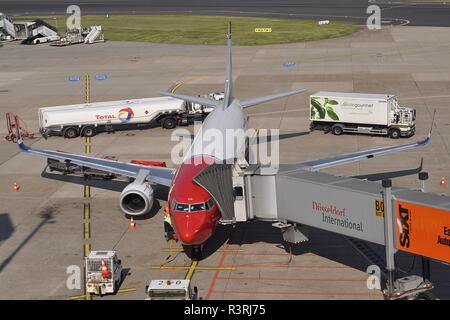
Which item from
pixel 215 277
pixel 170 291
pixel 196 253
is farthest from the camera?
pixel 196 253

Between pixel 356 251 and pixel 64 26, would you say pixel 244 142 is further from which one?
pixel 64 26

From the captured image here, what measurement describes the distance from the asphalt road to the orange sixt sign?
381ft

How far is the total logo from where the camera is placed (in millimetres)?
74938

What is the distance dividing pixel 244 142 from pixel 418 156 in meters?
16.6

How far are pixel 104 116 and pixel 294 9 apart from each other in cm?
11056

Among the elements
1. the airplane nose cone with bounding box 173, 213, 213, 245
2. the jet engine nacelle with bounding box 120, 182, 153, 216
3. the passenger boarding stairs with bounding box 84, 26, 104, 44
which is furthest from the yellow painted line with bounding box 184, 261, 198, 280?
the passenger boarding stairs with bounding box 84, 26, 104, 44

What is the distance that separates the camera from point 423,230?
34406 millimetres

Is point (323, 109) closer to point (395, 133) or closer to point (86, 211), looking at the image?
point (395, 133)

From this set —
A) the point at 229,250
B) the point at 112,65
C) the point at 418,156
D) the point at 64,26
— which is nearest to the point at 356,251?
the point at 229,250

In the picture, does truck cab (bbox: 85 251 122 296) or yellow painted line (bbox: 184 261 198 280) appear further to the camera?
yellow painted line (bbox: 184 261 198 280)

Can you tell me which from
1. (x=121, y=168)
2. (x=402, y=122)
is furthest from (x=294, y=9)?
(x=121, y=168)

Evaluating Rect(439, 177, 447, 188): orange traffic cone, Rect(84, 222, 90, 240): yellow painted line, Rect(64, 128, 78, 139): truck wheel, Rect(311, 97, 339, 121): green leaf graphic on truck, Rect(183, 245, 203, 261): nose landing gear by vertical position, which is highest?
Rect(311, 97, 339, 121): green leaf graphic on truck

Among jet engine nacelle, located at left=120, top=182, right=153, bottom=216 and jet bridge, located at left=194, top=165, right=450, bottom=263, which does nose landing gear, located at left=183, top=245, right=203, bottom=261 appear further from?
jet engine nacelle, located at left=120, top=182, right=153, bottom=216

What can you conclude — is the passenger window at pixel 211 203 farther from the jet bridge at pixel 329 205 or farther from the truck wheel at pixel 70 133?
the truck wheel at pixel 70 133
